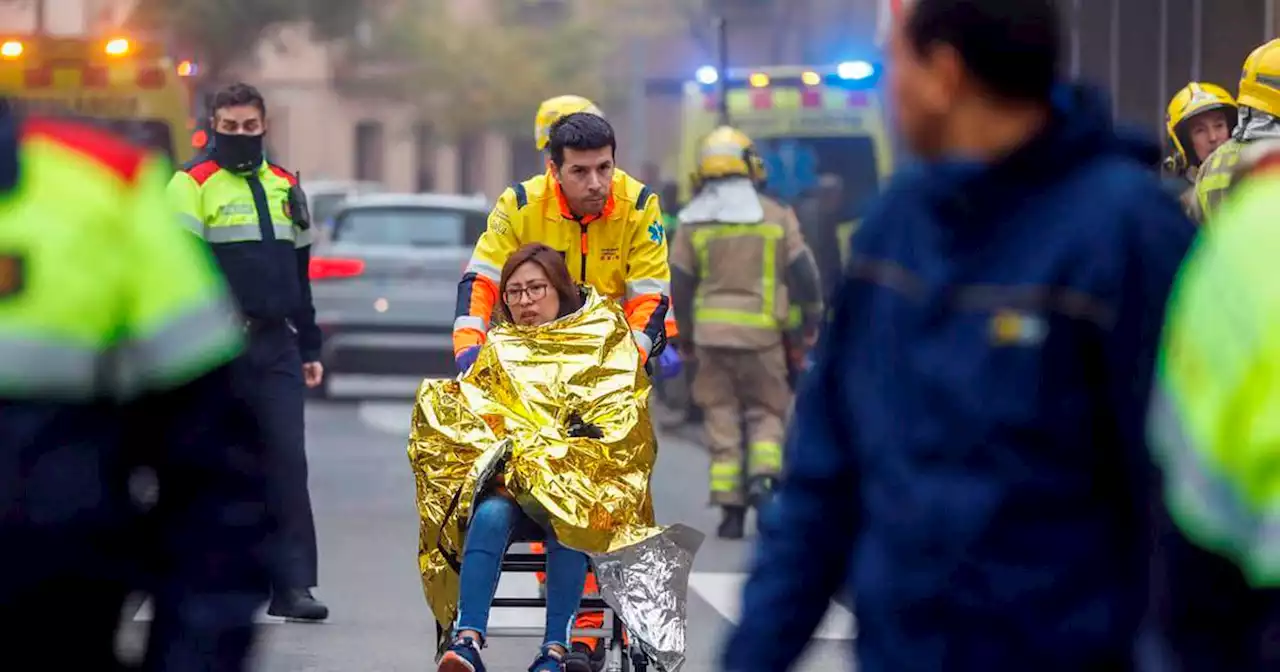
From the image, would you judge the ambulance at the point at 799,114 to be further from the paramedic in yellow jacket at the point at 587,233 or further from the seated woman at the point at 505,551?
the seated woman at the point at 505,551

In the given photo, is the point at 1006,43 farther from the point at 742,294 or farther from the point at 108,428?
the point at 742,294

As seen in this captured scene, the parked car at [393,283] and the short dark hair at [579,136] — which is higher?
the short dark hair at [579,136]

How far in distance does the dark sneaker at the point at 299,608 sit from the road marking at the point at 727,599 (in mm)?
1392

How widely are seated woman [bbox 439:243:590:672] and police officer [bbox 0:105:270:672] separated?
352cm

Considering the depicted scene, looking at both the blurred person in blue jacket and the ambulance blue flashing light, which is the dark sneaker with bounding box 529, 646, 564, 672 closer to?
the blurred person in blue jacket

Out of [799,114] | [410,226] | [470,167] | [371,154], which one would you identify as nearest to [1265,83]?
[799,114]

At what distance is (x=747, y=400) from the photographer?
12.1 metres

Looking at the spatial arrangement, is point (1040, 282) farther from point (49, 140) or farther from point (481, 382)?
point (481, 382)

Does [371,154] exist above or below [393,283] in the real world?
above

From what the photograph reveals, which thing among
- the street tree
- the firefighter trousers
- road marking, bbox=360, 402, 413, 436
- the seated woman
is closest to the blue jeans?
the seated woman

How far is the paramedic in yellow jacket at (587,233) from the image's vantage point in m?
7.54

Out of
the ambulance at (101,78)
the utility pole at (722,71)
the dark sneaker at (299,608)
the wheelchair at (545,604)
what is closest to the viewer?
the wheelchair at (545,604)

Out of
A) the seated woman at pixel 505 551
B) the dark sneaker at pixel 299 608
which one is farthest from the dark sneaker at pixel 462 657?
the dark sneaker at pixel 299 608

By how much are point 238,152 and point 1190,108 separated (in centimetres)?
322
